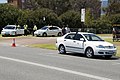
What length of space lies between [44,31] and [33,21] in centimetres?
1328

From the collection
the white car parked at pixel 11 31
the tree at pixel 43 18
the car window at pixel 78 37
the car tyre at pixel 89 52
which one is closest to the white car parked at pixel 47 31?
the white car parked at pixel 11 31

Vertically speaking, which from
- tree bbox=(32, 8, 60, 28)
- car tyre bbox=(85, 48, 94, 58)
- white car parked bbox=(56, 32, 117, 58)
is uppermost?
tree bbox=(32, 8, 60, 28)

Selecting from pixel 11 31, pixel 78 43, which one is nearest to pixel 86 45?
pixel 78 43

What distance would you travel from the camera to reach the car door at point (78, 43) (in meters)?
22.8

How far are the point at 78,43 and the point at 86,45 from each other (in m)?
0.82

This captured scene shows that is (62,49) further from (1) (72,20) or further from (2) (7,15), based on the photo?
(1) (72,20)

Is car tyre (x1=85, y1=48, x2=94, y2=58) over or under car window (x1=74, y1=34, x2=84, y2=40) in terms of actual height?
under

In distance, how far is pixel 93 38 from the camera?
76.3ft

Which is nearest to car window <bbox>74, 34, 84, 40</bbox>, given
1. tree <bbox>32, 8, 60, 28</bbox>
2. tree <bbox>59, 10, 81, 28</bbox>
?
tree <bbox>32, 8, 60, 28</bbox>

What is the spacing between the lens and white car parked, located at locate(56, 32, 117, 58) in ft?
70.7

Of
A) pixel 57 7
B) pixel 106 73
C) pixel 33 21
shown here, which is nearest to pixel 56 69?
pixel 106 73

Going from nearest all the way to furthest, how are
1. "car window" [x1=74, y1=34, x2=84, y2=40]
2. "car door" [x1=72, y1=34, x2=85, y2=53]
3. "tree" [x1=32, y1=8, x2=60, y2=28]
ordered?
1. "car door" [x1=72, y1=34, x2=85, y2=53]
2. "car window" [x1=74, y1=34, x2=84, y2=40]
3. "tree" [x1=32, y1=8, x2=60, y2=28]

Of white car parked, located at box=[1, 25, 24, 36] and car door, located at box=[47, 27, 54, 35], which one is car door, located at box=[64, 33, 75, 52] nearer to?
car door, located at box=[47, 27, 54, 35]

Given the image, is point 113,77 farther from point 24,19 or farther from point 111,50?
point 24,19
